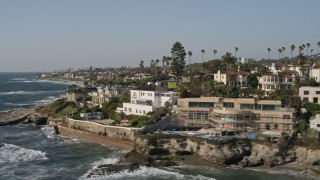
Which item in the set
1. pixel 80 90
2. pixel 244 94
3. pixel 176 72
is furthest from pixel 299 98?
pixel 80 90

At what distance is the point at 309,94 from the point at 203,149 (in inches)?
917

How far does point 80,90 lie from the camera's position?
93062 mm

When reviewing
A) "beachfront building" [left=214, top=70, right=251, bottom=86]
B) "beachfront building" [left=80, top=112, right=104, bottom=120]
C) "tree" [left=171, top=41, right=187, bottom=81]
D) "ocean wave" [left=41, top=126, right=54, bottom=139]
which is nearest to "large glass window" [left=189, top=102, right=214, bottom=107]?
"beachfront building" [left=80, top=112, right=104, bottom=120]

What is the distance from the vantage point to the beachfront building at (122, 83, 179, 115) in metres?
65.0

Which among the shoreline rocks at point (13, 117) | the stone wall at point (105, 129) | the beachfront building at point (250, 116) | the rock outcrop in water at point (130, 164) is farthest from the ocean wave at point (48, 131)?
the beachfront building at point (250, 116)

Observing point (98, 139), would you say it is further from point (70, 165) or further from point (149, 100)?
point (70, 165)

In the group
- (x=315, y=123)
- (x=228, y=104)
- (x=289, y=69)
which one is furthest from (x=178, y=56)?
(x=315, y=123)

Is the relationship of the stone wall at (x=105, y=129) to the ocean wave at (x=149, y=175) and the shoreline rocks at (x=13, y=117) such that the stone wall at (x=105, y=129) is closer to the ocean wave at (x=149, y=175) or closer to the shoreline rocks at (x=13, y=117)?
the ocean wave at (x=149, y=175)

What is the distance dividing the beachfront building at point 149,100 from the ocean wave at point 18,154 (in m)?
17.9

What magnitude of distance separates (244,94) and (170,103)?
13219 millimetres

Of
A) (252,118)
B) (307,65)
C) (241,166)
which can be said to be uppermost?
(307,65)

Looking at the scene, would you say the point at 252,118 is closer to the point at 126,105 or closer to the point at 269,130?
the point at 269,130

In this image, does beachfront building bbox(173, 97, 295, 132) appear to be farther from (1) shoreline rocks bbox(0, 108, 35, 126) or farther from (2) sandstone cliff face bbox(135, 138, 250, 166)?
(1) shoreline rocks bbox(0, 108, 35, 126)

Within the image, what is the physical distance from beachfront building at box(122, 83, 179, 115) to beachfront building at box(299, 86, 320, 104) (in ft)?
60.6
